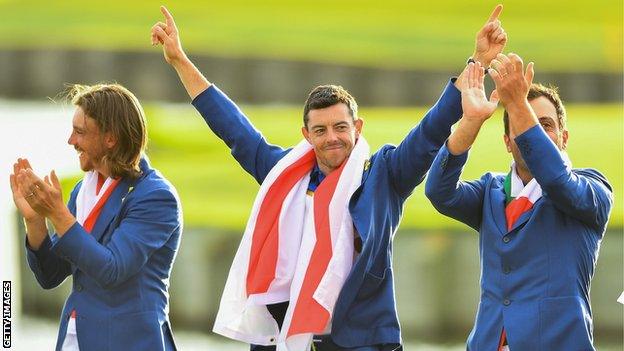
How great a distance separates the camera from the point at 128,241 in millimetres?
4879

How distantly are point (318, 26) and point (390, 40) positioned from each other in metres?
0.66

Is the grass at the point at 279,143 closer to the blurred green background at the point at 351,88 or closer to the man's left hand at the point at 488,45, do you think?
the blurred green background at the point at 351,88

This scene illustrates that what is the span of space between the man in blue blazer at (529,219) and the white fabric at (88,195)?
1224 mm

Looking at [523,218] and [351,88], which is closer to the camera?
[523,218]

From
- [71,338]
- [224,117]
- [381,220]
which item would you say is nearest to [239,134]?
[224,117]

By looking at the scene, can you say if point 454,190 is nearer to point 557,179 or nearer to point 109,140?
point 557,179

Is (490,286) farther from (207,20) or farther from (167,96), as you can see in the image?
(207,20)

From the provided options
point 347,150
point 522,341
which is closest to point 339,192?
point 347,150

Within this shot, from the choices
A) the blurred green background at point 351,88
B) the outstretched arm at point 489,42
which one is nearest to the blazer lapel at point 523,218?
the outstretched arm at point 489,42

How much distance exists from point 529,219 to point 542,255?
0.14 metres

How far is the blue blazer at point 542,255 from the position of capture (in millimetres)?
4574

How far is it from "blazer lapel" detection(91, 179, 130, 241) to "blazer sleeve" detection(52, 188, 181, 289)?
0.16 ft

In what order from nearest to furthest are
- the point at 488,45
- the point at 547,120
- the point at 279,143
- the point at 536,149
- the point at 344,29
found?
the point at 536,149 → the point at 547,120 → the point at 488,45 → the point at 279,143 → the point at 344,29

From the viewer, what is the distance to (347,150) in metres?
5.00
